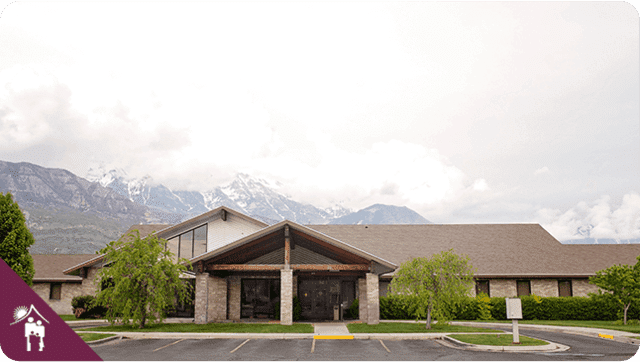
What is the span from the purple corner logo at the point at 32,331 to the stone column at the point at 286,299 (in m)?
13.8

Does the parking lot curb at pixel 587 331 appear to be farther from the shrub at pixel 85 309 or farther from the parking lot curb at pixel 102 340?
the shrub at pixel 85 309

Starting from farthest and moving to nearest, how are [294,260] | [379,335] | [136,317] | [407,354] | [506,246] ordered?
1. [506,246]
2. [294,260]
3. [136,317]
4. [379,335]
5. [407,354]

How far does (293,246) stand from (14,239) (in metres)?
14.9

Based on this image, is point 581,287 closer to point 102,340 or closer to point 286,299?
point 286,299

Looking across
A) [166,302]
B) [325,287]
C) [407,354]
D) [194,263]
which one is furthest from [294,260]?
[407,354]

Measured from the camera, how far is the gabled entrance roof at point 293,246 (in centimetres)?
2605

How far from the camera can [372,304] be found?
2630 cm

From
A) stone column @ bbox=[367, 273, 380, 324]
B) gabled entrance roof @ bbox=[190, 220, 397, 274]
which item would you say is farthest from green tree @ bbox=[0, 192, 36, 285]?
stone column @ bbox=[367, 273, 380, 324]

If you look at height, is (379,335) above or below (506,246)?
below

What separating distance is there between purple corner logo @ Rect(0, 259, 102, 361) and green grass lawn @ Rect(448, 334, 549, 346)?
46.0 feet

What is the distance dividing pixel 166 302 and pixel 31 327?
11623 mm

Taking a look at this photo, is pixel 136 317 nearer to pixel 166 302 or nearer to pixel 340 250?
pixel 166 302

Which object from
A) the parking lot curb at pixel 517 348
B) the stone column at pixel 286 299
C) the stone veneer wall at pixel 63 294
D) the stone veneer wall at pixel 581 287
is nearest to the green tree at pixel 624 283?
the stone veneer wall at pixel 581 287

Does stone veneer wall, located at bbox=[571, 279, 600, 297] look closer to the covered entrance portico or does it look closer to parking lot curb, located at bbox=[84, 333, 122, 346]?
the covered entrance portico
